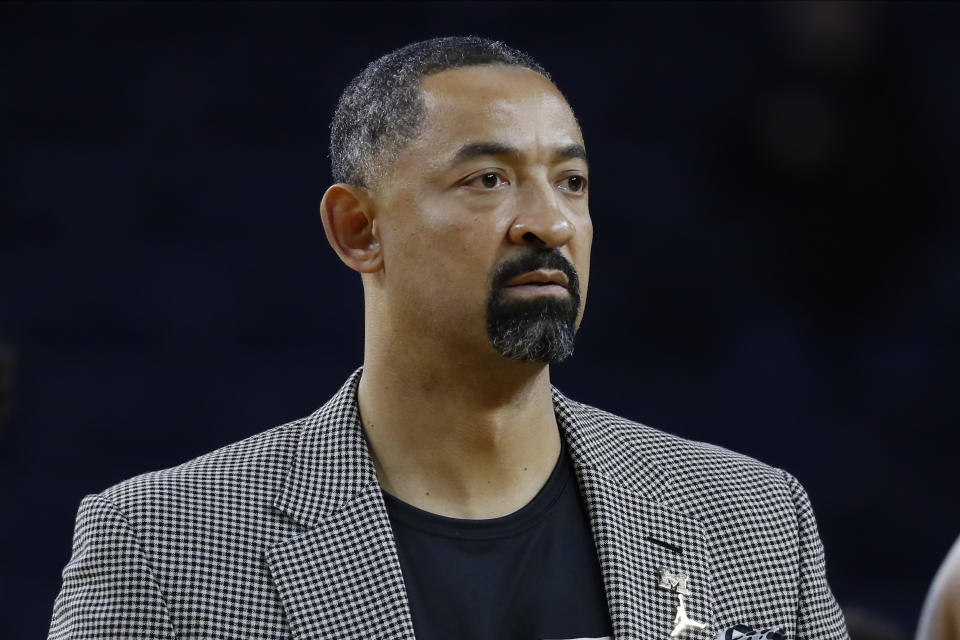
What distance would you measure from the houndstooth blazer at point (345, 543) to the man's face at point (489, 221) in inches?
9.3

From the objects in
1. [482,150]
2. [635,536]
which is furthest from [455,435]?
[482,150]

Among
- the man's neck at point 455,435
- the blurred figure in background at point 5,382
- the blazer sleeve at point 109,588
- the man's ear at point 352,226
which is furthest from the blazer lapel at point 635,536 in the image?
the blurred figure in background at point 5,382

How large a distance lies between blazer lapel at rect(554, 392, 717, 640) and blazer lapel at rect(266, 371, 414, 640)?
11.7 inches

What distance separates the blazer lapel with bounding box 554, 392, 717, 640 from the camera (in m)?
1.97

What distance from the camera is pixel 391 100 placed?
2070mm

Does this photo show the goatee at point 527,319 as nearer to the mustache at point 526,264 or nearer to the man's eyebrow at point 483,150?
the mustache at point 526,264

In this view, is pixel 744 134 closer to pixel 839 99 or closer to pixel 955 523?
pixel 839 99

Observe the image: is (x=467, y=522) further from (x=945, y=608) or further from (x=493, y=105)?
(x=945, y=608)

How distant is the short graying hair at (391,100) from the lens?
6.68ft

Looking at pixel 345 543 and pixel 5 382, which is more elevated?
pixel 5 382

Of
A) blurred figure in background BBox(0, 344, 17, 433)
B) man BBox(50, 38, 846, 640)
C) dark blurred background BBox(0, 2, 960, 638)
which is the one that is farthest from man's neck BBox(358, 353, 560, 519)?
dark blurred background BBox(0, 2, 960, 638)

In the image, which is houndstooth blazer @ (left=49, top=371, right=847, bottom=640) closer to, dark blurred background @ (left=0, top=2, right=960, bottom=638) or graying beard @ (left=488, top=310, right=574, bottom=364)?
graying beard @ (left=488, top=310, right=574, bottom=364)

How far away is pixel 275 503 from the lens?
1.97m

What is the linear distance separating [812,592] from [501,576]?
45 centimetres
